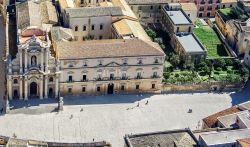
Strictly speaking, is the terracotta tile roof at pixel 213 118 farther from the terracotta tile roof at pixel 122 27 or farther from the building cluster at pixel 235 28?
the terracotta tile roof at pixel 122 27

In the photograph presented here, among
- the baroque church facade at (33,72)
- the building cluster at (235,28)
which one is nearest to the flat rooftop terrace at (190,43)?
the building cluster at (235,28)

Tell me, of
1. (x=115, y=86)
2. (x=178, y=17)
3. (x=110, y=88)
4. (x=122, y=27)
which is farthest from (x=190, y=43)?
(x=110, y=88)

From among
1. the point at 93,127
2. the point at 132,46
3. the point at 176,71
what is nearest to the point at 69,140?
the point at 93,127

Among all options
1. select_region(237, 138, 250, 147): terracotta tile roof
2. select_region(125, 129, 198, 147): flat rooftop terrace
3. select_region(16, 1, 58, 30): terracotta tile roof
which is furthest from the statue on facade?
select_region(237, 138, 250, 147): terracotta tile roof

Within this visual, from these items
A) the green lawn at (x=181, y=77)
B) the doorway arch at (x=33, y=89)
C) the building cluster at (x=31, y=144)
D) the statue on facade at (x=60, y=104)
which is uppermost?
the green lawn at (x=181, y=77)

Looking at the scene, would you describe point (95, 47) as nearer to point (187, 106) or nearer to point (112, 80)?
point (112, 80)

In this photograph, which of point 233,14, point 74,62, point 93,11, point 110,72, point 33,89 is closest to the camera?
point 74,62

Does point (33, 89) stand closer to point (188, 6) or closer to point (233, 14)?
point (188, 6)
